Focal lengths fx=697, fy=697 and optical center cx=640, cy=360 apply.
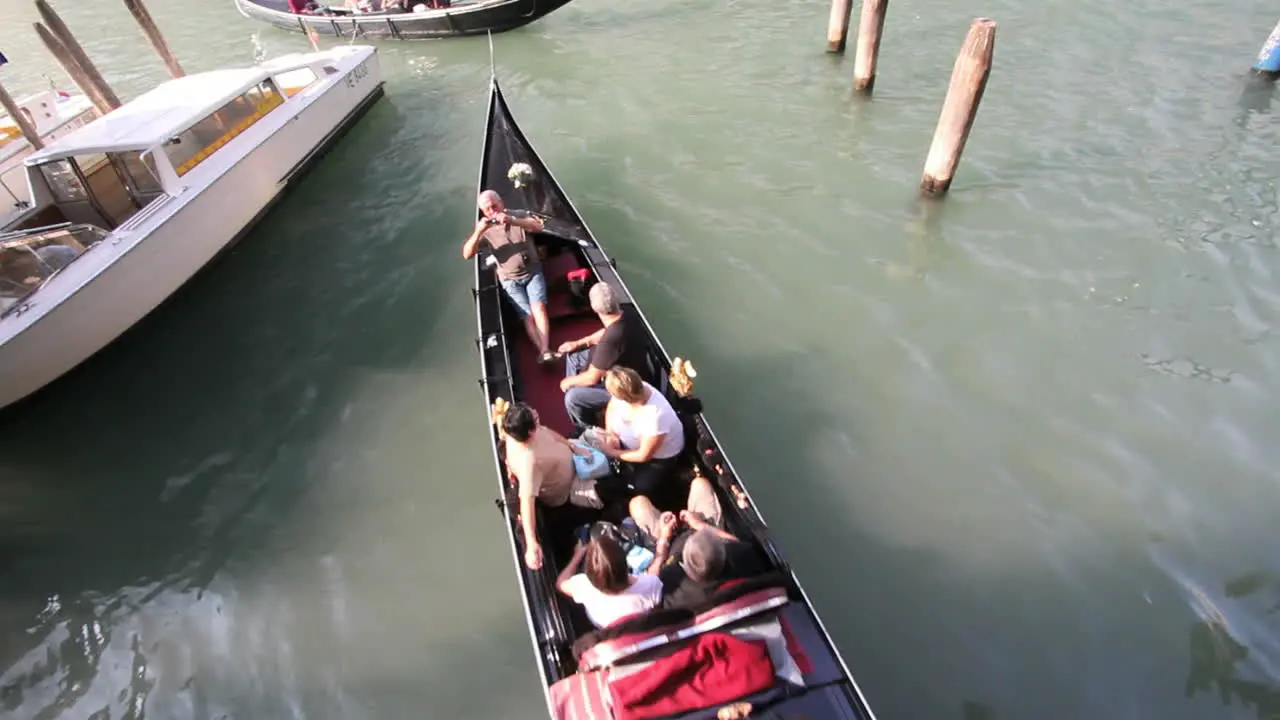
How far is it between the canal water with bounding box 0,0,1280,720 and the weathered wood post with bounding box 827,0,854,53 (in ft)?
5.44

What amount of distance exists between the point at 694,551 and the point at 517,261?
318cm

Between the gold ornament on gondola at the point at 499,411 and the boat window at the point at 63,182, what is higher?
the boat window at the point at 63,182

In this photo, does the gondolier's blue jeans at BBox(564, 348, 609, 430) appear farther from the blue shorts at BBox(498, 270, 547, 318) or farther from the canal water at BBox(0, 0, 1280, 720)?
the blue shorts at BBox(498, 270, 547, 318)

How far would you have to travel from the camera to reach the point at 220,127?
8.27m

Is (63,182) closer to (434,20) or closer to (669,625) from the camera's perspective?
(434,20)

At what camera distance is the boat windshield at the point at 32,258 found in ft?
20.4

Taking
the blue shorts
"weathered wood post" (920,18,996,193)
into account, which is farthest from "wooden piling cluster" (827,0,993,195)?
the blue shorts

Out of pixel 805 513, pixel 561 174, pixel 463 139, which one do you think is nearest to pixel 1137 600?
pixel 805 513

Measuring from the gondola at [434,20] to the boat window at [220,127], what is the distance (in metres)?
5.09

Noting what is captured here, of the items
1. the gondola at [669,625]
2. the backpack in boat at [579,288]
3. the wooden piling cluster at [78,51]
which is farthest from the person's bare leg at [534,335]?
the wooden piling cluster at [78,51]

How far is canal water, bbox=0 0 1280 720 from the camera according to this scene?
4.04m

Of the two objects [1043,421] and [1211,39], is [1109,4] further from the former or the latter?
[1043,421]

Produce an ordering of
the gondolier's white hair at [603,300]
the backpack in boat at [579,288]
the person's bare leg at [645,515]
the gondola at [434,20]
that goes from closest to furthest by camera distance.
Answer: the person's bare leg at [645,515] → the gondolier's white hair at [603,300] → the backpack in boat at [579,288] → the gondola at [434,20]

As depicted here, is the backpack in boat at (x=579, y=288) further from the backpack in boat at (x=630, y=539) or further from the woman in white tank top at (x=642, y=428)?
the backpack in boat at (x=630, y=539)
